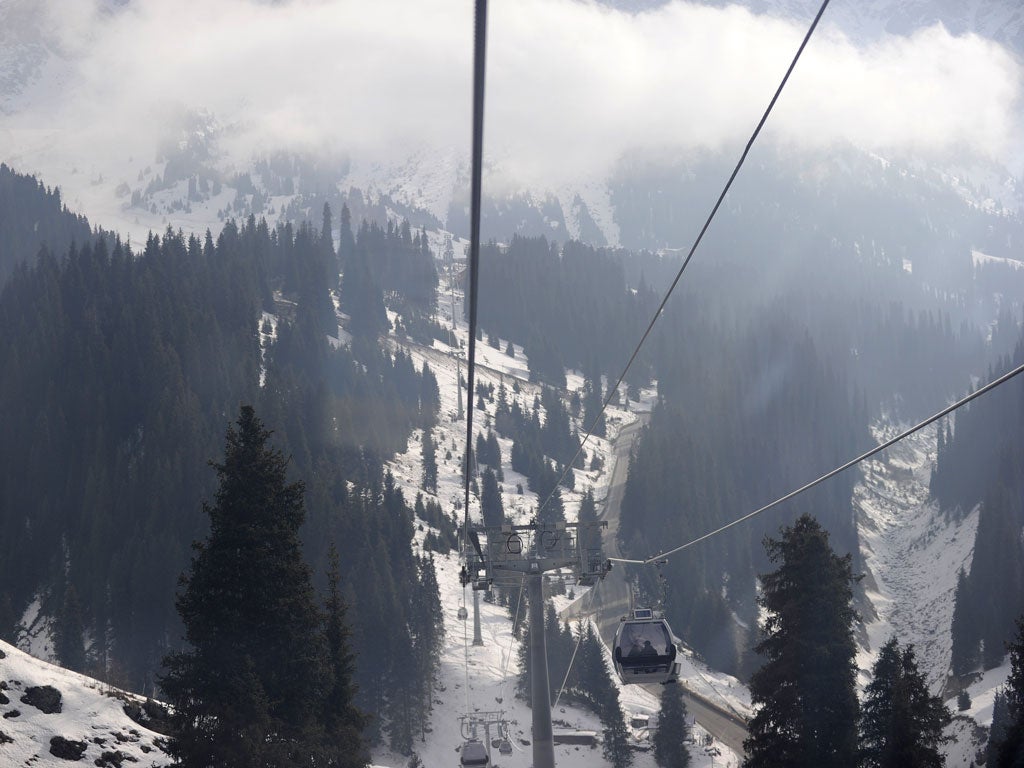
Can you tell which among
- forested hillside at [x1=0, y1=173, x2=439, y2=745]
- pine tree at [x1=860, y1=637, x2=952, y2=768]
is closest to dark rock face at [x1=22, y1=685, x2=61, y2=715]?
pine tree at [x1=860, y1=637, x2=952, y2=768]

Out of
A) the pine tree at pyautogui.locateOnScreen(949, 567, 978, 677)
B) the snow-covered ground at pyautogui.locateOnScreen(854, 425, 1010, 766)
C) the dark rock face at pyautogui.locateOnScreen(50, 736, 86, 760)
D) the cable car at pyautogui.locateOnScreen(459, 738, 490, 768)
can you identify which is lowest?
the dark rock face at pyautogui.locateOnScreen(50, 736, 86, 760)

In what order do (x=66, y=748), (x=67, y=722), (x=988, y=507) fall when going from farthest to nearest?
(x=988, y=507), (x=67, y=722), (x=66, y=748)

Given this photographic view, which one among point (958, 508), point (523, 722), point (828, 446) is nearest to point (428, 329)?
point (828, 446)

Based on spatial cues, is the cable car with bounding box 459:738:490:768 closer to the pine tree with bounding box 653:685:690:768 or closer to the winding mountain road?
the winding mountain road

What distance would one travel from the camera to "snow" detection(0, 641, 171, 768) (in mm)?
29156

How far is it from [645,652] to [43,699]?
55.9 ft

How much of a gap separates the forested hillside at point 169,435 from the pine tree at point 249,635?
4052 centimetres

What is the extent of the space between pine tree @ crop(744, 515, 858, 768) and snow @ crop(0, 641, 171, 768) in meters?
19.2

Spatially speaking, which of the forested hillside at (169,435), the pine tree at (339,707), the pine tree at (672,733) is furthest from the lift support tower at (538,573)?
the forested hillside at (169,435)

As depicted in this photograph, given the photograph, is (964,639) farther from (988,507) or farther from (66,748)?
(66,748)

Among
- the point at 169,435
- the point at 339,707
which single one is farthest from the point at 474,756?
the point at 169,435

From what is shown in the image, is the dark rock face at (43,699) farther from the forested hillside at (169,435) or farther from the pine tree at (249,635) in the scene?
the forested hillside at (169,435)

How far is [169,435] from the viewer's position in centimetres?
10931

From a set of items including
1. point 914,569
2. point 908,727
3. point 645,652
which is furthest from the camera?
point 914,569
